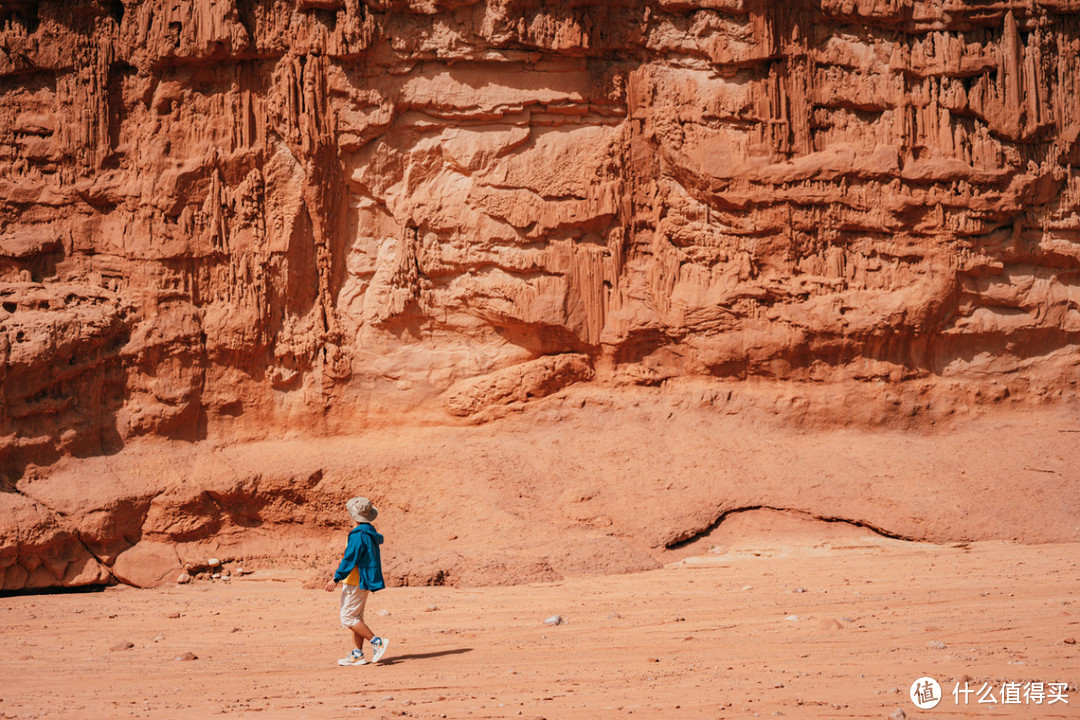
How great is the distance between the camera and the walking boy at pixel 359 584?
664 cm

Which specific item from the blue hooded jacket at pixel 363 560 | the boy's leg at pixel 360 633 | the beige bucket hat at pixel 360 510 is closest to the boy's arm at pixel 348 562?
the blue hooded jacket at pixel 363 560

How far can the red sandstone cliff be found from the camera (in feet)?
39.3

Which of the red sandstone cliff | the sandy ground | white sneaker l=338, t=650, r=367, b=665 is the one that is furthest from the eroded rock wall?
white sneaker l=338, t=650, r=367, b=665

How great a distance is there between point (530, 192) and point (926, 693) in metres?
8.07

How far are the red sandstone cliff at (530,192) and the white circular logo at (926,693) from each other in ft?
22.7

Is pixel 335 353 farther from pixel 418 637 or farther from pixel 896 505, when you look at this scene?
pixel 896 505

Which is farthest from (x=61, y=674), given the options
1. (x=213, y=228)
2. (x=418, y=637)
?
(x=213, y=228)

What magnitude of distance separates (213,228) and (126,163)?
1.22m

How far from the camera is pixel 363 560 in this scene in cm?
678

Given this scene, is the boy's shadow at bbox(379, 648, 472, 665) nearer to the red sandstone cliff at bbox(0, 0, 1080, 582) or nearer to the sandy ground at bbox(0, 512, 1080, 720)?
the sandy ground at bbox(0, 512, 1080, 720)

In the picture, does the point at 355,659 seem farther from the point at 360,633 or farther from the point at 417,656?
the point at 417,656
